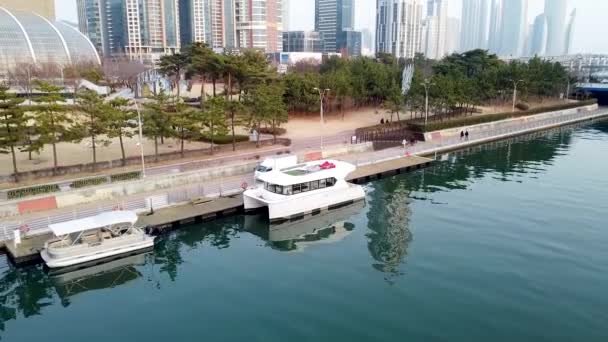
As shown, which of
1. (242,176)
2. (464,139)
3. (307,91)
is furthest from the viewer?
(307,91)

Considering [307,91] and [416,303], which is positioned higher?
[307,91]

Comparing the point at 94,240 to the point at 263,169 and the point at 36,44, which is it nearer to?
the point at 263,169

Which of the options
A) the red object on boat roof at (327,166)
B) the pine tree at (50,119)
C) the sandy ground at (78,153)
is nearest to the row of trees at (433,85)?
the sandy ground at (78,153)

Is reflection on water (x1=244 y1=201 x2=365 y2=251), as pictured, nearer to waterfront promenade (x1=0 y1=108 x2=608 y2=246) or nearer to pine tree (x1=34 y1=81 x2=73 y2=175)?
waterfront promenade (x1=0 y1=108 x2=608 y2=246)

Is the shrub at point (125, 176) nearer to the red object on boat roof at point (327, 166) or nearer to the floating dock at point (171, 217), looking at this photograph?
the floating dock at point (171, 217)

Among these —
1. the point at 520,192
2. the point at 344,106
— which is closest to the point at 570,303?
the point at 520,192

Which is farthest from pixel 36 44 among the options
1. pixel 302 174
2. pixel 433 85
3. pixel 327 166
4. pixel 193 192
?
pixel 327 166

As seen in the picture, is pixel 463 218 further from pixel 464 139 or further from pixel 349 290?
pixel 464 139
